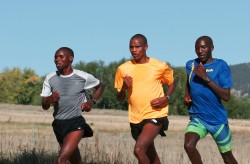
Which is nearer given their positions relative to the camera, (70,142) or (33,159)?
(70,142)

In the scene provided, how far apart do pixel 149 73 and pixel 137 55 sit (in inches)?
12.5

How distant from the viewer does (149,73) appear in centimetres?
951

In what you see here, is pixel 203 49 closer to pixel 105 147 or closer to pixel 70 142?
pixel 70 142

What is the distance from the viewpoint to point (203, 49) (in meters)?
9.18

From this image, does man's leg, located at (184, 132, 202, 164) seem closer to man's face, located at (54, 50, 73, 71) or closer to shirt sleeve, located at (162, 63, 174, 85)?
shirt sleeve, located at (162, 63, 174, 85)

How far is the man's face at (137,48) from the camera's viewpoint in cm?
952

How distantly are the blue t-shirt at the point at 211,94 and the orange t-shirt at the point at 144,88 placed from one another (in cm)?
53

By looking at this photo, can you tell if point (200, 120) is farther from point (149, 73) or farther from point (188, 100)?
point (149, 73)

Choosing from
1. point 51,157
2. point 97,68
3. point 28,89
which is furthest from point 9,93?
point 51,157

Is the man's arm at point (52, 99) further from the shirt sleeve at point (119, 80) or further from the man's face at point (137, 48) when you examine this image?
the man's face at point (137, 48)

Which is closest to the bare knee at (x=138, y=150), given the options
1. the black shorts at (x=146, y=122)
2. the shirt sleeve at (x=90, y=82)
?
the black shorts at (x=146, y=122)

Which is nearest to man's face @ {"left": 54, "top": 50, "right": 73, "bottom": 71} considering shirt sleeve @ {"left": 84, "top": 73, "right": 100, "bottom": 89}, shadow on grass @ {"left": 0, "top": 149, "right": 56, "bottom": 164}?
shirt sleeve @ {"left": 84, "top": 73, "right": 100, "bottom": 89}

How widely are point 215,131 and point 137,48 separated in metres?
1.64

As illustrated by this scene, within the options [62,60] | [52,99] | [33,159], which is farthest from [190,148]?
[33,159]
